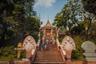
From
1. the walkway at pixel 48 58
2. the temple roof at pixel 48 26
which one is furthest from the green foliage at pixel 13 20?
the temple roof at pixel 48 26

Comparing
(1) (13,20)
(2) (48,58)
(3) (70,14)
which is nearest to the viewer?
(2) (48,58)

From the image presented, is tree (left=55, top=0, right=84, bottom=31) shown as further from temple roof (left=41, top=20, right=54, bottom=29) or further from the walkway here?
the walkway

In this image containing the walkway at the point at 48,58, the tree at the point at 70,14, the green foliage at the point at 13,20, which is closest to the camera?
the walkway at the point at 48,58

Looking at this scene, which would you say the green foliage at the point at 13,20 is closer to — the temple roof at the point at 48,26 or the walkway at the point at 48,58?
the walkway at the point at 48,58

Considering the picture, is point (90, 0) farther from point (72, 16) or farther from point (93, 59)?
point (72, 16)

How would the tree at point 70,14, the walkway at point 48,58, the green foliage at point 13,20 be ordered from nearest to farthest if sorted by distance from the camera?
the walkway at point 48,58
the green foliage at point 13,20
the tree at point 70,14

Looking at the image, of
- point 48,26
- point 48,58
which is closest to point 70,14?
point 48,26

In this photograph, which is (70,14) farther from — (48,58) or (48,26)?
(48,58)

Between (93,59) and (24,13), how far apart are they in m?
26.8

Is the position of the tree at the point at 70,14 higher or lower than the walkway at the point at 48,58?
higher

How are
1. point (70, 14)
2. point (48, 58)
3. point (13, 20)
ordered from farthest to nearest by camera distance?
point (70, 14)
point (13, 20)
point (48, 58)

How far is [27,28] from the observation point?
131 feet

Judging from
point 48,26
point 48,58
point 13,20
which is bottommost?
point 48,58

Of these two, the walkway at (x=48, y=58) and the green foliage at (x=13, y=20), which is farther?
the green foliage at (x=13, y=20)
